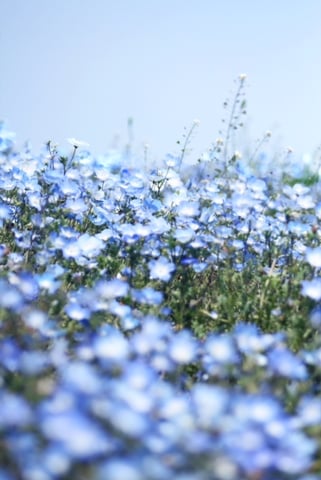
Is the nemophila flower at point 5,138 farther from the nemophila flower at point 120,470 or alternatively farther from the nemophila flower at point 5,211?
the nemophila flower at point 120,470

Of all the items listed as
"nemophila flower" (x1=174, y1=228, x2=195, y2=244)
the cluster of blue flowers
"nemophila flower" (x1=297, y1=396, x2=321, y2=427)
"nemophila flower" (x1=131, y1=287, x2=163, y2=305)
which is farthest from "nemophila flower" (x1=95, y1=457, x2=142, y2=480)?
"nemophila flower" (x1=174, y1=228, x2=195, y2=244)

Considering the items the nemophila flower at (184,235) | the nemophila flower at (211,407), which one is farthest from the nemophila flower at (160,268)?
the nemophila flower at (211,407)

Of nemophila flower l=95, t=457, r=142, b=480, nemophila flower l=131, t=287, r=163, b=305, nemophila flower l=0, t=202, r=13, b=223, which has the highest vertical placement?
nemophila flower l=0, t=202, r=13, b=223

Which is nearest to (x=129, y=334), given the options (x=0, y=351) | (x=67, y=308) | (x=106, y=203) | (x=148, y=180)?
(x=67, y=308)

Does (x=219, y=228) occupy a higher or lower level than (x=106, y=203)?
lower

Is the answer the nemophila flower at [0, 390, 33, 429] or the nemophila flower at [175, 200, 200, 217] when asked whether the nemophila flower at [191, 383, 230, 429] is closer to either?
the nemophila flower at [0, 390, 33, 429]

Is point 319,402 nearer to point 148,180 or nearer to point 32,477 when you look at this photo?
point 32,477

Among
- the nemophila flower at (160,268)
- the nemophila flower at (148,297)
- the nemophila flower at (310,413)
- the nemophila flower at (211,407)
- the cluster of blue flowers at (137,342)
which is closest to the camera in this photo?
the cluster of blue flowers at (137,342)

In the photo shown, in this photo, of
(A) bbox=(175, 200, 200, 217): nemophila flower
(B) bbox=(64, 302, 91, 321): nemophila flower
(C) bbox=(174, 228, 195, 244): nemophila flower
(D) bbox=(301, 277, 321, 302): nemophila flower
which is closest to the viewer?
(B) bbox=(64, 302, 91, 321): nemophila flower
